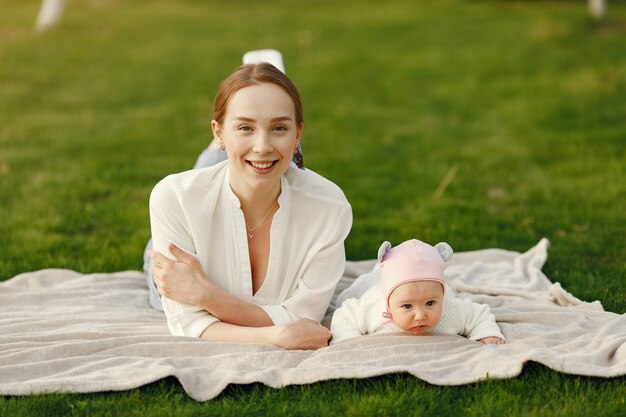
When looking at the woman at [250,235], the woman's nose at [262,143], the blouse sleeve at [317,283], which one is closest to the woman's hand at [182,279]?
the woman at [250,235]

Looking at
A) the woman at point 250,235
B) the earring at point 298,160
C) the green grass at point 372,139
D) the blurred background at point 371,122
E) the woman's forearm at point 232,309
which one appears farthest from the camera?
the blurred background at point 371,122

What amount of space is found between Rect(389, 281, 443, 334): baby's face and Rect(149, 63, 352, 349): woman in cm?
40

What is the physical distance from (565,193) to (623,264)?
5.47ft

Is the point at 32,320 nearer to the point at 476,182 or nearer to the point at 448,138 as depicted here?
the point at 476,182

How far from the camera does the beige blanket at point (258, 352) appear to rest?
3980 millimetres

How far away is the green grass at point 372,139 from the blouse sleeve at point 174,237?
17.3 inches

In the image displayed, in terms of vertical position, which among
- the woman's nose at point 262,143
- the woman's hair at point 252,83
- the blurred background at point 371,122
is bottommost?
the blurred background at point 371,122

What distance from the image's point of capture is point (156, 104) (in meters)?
10.9

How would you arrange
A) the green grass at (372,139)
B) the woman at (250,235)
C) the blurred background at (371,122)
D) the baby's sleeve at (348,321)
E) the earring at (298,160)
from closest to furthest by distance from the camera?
the green grass at (372,139)
the woman at (250,235)
the baby's sleeve at (348,321)
the earring at (298,160)
the blurred background at (371,122)

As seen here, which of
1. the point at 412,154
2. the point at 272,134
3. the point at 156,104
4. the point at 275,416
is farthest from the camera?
the point at 156,104

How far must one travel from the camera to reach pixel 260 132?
4098mm

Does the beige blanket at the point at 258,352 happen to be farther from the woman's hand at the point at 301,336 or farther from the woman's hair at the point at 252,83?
the woman's hair at the point at 252,83

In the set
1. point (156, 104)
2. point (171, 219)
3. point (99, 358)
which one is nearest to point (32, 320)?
point (99, 358)

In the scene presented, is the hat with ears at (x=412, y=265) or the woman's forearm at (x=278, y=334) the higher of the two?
the hat with ears at (x=412, y=265)
